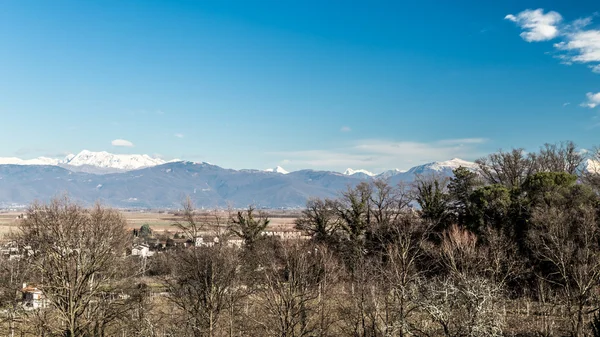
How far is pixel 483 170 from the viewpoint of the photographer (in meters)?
67.4

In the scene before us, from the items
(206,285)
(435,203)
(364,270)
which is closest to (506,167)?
(435,203)

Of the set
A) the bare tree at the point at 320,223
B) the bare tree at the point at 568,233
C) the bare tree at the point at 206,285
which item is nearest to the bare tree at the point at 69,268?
the bare tree at the point at 206,285

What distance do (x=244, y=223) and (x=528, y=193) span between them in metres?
33.8

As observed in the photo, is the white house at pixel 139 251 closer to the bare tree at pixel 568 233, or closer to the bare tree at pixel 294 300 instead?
the bare tree at pixel 294 300

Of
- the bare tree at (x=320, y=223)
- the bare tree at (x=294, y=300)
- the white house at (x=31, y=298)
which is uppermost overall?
the bare tree at (x=320, y=223)

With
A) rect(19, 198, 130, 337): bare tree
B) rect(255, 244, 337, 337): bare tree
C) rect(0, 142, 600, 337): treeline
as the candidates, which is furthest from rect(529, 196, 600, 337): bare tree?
rect(19, 198, 130, 337): bare tree

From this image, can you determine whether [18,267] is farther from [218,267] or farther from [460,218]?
[460,218]

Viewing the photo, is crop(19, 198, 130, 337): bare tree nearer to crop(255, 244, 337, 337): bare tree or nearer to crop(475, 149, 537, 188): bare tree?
crop(255, 244, 337, 337): bare tree

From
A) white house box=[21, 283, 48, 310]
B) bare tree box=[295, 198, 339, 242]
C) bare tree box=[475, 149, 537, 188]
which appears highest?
bare tree box=[475, 149, 537, 188]

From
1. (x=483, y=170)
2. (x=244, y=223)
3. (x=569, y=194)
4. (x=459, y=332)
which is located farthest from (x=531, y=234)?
(x=244, y=223)

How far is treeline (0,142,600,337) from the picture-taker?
1079 inches

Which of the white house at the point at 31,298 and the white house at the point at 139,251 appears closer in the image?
the white house at the point at 31,298

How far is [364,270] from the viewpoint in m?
41.4

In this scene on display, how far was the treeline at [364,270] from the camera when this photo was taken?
27.4 m
